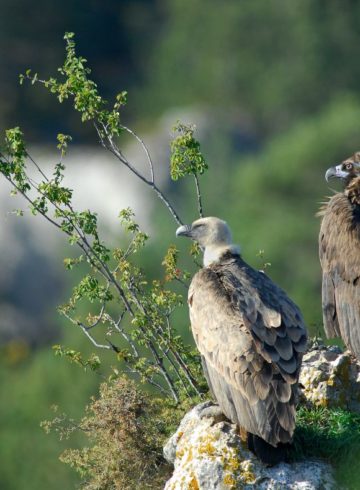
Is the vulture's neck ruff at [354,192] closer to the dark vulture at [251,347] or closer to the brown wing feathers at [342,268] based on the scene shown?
the brown wing feathers at [342,268]

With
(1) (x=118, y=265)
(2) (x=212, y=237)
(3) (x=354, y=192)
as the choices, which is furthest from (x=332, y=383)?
(1) (x=118, y=265)

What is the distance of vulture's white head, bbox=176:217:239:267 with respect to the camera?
1239cm

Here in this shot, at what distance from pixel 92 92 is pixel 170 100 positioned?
57.5 metres

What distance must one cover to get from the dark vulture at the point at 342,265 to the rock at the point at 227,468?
205 centimetres

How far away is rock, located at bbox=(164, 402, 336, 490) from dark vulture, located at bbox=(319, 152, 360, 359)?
2.05 meters

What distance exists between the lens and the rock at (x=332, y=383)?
12.1m

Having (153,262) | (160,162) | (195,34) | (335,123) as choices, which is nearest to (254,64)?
(195,34)

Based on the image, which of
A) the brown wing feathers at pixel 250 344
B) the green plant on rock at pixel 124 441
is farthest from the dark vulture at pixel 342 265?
the green plant on rock at pixel 124 441

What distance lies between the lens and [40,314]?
52031 millimetres

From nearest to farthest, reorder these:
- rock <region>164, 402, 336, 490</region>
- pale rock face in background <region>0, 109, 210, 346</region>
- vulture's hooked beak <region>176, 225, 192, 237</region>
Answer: rock <region>164, 402, 336, 490</region> < vulture's hooked beak <region>176, 225, 192, 237</region> < pale rock face in background <region>0, 109, 210, 346</region>

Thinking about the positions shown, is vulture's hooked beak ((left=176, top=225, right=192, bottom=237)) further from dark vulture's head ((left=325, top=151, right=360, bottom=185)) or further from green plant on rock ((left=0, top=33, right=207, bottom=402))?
dark vulture's head ((left=325, top=151, right=360, bottom=185))

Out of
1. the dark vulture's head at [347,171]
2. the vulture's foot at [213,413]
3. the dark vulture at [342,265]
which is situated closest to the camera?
the vulture's foot at [213,413]

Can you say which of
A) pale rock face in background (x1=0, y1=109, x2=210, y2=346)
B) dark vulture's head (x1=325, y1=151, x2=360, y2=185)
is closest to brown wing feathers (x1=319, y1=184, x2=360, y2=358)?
dark vulture's head (x1=325, y1=151, x2=360, y2=185)

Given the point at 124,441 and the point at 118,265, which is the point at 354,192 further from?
the point at 124,441
